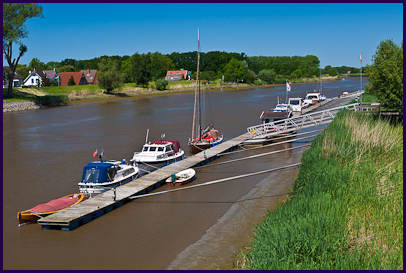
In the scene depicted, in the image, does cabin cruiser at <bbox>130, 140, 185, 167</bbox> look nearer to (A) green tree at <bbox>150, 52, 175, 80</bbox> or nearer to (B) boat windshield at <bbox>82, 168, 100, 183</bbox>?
(B) boat windshield at <bbox>82, 168, 100, 183</bbox>

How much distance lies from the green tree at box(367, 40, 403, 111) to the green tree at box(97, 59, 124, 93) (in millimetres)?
72471

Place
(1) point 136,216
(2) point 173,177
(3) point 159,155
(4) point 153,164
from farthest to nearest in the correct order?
(4) point 153,164 < (3) point 159,155 < (2) point 173,177 < (1) point 136,216

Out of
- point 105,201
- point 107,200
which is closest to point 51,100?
point 107,200

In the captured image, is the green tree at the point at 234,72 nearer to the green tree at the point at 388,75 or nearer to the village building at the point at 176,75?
the village building at the point at 176,75

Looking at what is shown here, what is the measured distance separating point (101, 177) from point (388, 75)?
21.3 meters

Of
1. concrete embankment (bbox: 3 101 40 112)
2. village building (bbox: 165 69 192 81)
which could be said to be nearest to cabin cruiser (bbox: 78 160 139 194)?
concrete embankment (bbox: 3 101 40 112)

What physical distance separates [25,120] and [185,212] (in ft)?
157

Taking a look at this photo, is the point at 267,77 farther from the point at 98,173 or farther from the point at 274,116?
the point at 98,173

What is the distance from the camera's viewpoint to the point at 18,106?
7394 cm

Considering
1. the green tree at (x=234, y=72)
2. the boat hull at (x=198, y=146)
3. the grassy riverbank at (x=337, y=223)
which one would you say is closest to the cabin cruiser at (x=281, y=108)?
the boat hull at (x=198, y=146)

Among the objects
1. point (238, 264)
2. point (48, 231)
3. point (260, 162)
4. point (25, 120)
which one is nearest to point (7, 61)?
point (25, 120)

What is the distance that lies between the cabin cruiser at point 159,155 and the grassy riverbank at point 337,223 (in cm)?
1249

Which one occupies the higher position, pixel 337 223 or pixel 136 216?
pixel 337 223

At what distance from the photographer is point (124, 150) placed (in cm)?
3612
